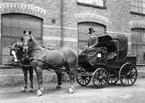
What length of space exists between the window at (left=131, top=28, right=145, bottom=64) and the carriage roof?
585cm

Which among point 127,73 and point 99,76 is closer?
point 99,76

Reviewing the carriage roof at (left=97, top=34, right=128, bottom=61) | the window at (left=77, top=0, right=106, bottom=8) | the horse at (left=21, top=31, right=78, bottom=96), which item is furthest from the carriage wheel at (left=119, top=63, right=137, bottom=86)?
the window at (left=77, top=0, right=106, bottom=8)

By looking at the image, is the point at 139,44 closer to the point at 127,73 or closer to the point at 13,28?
the point at 127,73

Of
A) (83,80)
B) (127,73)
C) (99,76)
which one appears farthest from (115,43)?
(83,80)

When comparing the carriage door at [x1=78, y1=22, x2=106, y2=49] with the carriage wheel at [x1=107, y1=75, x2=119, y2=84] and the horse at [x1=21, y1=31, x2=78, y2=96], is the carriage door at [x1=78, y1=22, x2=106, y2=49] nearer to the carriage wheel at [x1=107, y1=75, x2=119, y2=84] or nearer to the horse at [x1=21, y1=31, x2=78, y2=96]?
the carriage wheel at [x1=107, y1=75, x2=119, y2=84]

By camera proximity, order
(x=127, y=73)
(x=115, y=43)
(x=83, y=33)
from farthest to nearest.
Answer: (x=83, y=33), (x=127, y=73), (x=115, y=43)

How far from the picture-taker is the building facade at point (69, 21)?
12.5m

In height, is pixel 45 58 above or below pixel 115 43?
below

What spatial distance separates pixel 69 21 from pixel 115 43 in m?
3.83

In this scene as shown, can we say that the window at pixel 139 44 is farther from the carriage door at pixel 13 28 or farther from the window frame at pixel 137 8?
the carriage door at pixel 13 28

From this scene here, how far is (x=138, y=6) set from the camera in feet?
59.3

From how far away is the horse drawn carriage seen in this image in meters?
10.8

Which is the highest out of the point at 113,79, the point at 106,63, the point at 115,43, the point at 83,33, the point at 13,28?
the point at 13,28

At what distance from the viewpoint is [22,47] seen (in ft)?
30.2
